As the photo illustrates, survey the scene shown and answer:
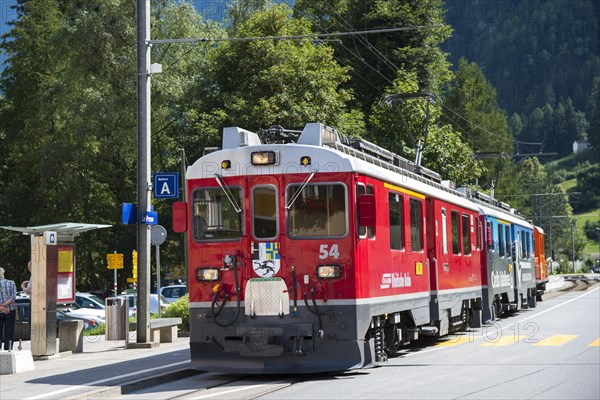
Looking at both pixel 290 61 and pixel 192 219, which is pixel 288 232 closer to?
pixel 192 219

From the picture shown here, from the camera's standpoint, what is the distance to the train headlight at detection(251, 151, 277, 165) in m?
14.4

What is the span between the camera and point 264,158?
47.4 feet

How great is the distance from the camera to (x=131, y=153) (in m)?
49.8

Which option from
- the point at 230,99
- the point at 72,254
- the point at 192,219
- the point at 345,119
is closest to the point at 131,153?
the point at 230,99

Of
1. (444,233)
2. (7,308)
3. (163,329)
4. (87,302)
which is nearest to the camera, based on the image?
(7,308)

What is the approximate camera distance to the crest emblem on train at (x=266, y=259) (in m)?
14.0

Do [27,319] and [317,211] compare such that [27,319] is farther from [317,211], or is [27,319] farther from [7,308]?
[317,211]

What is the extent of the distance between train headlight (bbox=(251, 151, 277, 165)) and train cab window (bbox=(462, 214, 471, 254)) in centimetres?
900

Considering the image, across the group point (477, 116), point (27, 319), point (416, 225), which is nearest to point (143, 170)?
point (416, 225)

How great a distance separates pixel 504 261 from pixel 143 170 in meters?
12.1

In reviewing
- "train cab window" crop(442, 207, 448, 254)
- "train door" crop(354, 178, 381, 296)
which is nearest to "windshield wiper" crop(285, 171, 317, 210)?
"train door" crop(354, 178, 381, 296)

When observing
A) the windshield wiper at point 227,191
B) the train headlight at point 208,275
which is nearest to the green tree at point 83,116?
the windshield wiper at point 227,191

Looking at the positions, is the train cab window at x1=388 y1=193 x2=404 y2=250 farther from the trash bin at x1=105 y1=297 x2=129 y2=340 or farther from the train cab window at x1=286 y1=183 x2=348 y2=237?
the trash bin at x1=105 y1=297 x2=129 y2=340

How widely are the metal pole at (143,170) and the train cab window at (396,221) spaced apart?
20.0 ft
